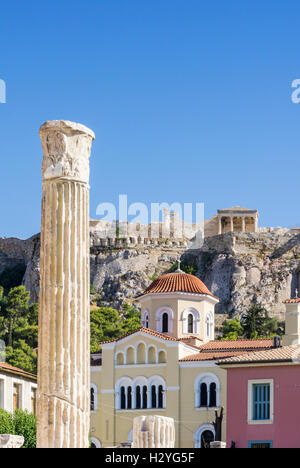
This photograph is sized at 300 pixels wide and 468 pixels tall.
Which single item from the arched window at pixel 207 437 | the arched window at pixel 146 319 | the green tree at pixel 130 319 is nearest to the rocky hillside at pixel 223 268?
the green tree at pixel 130 319

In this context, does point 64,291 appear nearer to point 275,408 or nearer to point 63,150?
point 63,150

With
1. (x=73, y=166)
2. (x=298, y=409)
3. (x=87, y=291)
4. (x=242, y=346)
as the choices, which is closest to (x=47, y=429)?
(x=87, y=291)

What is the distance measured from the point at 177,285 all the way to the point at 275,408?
59.7 feet

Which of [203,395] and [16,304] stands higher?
[16,304]

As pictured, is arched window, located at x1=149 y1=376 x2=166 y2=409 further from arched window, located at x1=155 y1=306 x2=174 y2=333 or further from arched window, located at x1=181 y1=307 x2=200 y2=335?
arched window, located at x1=181 y1=307 x2=200 y2=335

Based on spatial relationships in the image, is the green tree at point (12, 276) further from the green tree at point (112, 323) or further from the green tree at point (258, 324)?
the green tree at point (258, 324)

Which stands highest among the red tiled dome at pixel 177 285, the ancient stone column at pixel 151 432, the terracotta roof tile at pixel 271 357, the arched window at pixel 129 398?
the red tiled dome at pixel 177 285

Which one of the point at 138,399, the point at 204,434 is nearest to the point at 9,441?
the point at 204,434

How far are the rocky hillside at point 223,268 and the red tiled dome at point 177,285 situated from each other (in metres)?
34.1

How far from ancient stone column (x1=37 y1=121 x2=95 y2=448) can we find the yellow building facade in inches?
1210

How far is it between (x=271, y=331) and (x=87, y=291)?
209ft

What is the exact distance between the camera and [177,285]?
184 feet

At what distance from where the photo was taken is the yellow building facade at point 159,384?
48.9 m

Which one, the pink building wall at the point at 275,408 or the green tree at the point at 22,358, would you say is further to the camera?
the green tree at the point at 22,358
